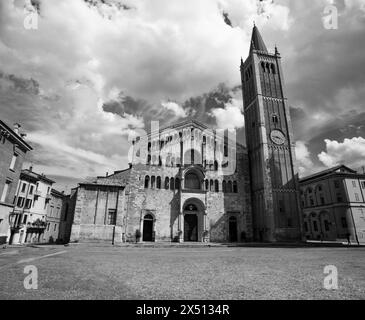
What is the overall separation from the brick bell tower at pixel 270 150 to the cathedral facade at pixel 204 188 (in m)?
0.14

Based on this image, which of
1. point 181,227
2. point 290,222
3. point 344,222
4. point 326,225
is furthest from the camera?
point 326,225

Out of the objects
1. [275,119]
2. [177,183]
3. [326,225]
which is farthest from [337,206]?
[177,183]

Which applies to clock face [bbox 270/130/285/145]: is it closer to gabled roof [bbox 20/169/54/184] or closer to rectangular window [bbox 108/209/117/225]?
rectangular window [bbox 108/209/117/225]

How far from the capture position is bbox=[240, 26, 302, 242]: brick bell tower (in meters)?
31.3

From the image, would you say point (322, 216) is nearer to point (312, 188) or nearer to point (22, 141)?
point (312, 188)

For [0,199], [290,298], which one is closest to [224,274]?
[290,298]

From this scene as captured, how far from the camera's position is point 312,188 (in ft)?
159

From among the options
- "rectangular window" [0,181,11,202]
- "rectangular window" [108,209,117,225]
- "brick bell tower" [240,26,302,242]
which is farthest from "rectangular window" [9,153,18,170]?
"brick bell tower" [240,26,302,242]

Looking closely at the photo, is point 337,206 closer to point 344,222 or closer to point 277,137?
point 344,222

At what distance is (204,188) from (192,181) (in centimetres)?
198

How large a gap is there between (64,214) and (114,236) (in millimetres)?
21615

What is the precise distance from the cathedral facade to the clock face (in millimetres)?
154

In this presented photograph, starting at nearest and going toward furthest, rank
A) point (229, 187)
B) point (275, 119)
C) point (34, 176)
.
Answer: point (229, 187)
point (275, 119)
point (34, 176)

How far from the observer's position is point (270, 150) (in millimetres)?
33906
